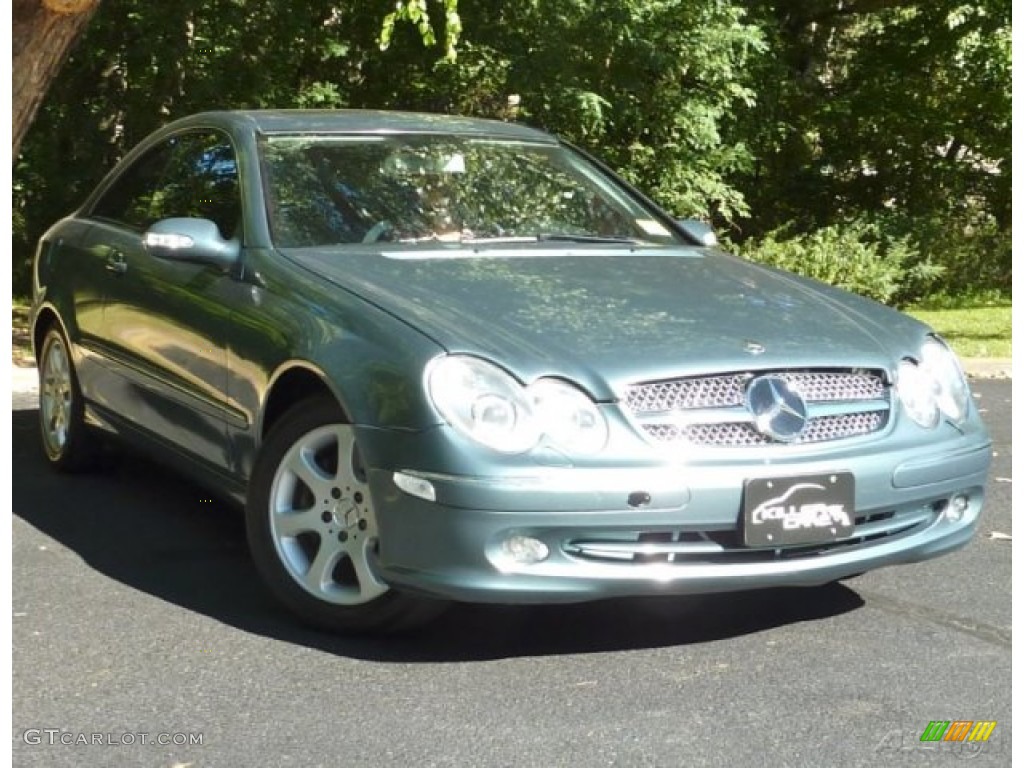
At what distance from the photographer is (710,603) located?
500cm

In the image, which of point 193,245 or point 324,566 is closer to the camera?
point 324,566

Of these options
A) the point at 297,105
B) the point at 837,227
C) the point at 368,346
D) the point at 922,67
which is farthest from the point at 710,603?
the point at 922,67

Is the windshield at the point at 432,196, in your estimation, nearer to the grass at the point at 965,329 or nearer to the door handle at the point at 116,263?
the door handle at the point at 116,263

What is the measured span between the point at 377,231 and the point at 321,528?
45.2 inches

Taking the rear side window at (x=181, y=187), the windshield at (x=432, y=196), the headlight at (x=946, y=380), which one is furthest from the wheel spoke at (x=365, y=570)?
the headlight at (x=946, y=380)

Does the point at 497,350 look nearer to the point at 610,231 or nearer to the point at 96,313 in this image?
the point at 610,231

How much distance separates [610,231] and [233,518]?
1.75 m

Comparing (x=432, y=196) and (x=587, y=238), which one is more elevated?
(x=432, y=196)

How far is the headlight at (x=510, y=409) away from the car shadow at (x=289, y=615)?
675mm

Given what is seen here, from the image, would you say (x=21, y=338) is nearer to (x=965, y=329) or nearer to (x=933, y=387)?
(x=965, y=329)

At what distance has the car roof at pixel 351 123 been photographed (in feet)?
18.8

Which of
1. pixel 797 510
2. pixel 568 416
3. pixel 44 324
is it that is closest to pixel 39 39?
pixel 44 324

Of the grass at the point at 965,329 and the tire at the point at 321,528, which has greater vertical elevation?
the tire at the point at 321,528

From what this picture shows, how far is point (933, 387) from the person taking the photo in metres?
4.81
